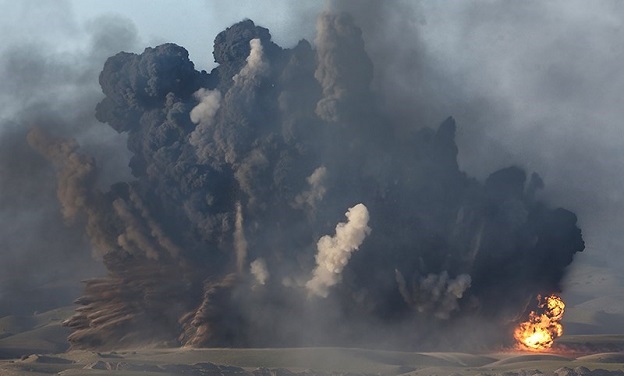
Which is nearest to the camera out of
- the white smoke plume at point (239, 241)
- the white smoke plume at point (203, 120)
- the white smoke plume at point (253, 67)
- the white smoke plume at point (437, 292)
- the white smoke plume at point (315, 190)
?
the white smoke plume at point (315, 190)

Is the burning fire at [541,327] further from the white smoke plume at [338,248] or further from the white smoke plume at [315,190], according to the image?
the white smoke plume at [315,190]

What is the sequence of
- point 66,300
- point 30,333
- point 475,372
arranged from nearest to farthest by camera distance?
point 475,372 → point 30,333 → point 66,300

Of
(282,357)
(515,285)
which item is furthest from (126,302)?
(515,285)

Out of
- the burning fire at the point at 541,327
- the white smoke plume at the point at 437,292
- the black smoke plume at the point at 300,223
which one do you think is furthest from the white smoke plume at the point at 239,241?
the burning fire at the point at 541,327

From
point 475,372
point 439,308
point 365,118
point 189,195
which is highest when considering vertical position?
point 365,118

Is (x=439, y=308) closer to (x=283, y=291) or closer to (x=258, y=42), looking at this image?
(x=283, y=291)

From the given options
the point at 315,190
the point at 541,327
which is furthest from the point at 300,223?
the point at 541,327
